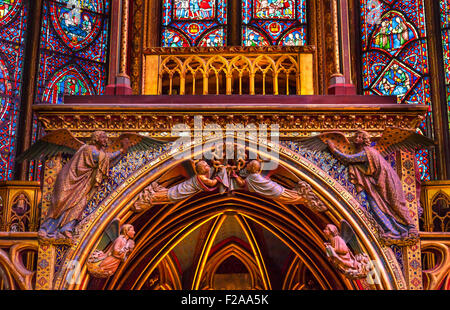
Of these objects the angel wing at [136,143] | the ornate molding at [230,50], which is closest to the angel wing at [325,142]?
the angel wing at [136,143]

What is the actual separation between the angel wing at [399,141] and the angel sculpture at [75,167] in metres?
2.76

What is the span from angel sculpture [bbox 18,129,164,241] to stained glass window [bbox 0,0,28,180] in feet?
11.2

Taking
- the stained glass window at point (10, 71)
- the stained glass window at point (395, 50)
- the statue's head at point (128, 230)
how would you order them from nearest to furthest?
1. the statue's head at point (128, 230)
2. the stained glass window at point (10, 71)
3. the stained glass window at point (395, 50)

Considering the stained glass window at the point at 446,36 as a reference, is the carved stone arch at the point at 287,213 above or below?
below

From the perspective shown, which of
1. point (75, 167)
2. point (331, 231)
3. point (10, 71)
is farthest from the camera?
point (10, 71)

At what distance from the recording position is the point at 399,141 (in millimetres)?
10641

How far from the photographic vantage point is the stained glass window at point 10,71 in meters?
14.0

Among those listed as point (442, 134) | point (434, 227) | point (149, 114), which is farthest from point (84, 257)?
point (442, 134)

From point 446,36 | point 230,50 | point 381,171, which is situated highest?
point 446,36

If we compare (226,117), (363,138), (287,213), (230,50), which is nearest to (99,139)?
A: (226,117)

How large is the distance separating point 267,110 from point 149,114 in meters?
1.48

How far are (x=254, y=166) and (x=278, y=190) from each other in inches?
16.6

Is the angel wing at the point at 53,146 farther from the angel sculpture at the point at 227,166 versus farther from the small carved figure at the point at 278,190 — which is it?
the small carved figure at the point at 278,190

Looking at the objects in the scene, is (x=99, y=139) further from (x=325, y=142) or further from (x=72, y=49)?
(x=72, y=49)
